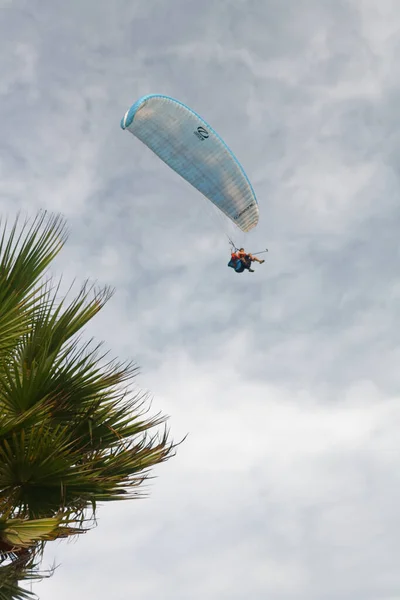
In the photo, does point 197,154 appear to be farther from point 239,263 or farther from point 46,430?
point 46,430

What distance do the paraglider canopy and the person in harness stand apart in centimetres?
100

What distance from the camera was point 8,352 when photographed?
20.7 ft

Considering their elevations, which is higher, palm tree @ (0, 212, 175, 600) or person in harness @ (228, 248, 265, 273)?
person in harness @ (228, 248, 265, 273)

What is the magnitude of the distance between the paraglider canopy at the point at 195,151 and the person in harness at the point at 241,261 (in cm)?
100

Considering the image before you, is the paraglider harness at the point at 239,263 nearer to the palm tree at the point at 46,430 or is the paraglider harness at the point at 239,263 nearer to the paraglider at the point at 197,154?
the paraglider at the point at 197,154

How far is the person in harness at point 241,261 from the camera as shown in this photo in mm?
21453

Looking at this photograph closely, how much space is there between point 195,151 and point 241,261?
4033 millimetres

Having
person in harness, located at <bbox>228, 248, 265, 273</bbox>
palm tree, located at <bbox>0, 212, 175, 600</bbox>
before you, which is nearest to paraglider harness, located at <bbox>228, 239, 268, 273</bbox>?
person in harness, located at <bbox>228, 248, 265, 273</bbox>

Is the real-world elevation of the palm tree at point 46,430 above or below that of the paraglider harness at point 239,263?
below

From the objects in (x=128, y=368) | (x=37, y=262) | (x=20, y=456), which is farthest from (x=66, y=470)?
(x=37, y=262)

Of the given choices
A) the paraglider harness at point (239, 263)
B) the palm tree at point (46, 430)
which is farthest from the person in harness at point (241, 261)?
the palm tree at point (46, 430)

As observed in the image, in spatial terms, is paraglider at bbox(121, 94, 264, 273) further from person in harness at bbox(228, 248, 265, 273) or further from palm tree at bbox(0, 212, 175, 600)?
palm tree at bbox(0, 212, 175, 600)

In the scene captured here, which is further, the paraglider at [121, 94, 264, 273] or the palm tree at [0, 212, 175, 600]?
the paraglider at [121, 94, 264, 273]

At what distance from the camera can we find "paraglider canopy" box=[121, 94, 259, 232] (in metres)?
19.0
